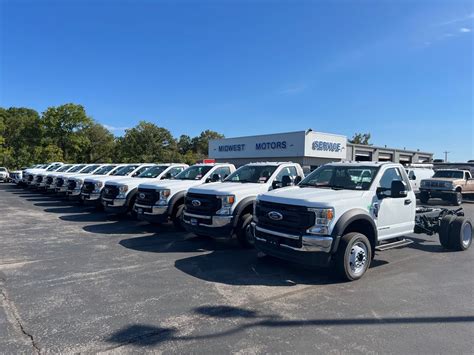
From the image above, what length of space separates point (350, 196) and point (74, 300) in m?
4.43

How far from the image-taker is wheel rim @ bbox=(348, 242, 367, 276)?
575 centimetres

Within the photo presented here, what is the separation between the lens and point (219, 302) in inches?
189

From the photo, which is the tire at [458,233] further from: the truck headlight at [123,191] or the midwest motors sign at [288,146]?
the midwest motors sign at [288,146]

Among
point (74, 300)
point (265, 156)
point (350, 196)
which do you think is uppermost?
point (265, 156)

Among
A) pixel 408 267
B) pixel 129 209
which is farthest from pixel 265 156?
pixel 408 267

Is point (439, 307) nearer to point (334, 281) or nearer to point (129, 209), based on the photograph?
point (334, 281)

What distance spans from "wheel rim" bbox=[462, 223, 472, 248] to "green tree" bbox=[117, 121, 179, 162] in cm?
5047

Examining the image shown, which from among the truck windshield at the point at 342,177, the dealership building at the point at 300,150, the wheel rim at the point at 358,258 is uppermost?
the dealership building at the point at 300,150

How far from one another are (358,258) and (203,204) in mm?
3427

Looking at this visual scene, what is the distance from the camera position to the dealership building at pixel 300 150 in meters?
38.3

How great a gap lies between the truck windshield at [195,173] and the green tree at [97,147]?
52.7 meters

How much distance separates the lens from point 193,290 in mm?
5254

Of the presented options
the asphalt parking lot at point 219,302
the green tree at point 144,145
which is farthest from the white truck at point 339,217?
the green tree at point 144,145

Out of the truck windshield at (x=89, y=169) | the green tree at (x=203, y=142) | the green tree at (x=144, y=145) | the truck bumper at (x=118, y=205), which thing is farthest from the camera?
the green tree at (x=203, y=142)
